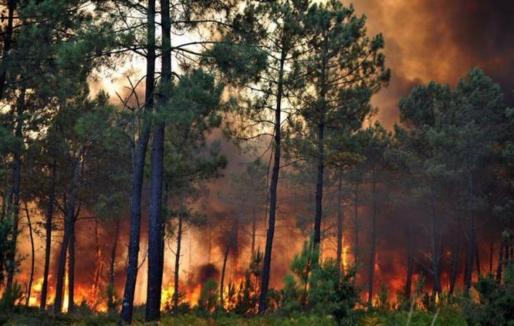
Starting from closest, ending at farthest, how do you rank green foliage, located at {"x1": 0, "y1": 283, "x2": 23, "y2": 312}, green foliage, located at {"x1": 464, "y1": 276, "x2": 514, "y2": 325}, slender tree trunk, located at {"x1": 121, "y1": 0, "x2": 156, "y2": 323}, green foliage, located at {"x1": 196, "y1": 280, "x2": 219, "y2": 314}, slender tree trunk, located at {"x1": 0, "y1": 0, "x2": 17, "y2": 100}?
green foliage, located at {"x1": 464, "y1": 276, "x2": 514, "y2": 325} → slender tree trunk, located at {"x1": 121, "y1": 0, "x2": 156, "y2": 323} → slender tree trunk, located at {"x1": 0, "y1": 0, "x2": 17, "y2": 100} → green foliage, located at {"x1": 0, "y1": 283, "x2": 23, "y2": 312} → green foliage, located at {"x1": 196, "y1": 280, "x2": 219, "y2": 314}

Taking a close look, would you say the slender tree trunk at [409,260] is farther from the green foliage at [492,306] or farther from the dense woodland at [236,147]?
the green foliage at [492,306]

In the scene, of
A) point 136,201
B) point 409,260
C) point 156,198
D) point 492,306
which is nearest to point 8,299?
point 136,201

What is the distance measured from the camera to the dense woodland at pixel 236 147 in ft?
41.2

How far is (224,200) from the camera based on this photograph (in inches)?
1730

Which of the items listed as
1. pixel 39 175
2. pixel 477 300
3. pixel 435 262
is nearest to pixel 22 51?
pixel 39 175

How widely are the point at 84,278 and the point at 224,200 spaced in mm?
12549

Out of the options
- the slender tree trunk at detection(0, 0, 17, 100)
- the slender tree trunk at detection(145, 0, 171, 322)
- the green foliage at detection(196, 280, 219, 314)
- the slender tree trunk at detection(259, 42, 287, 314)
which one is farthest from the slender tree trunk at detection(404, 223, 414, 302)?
the slender tree trunk at detection(0, 0, 17, 100)

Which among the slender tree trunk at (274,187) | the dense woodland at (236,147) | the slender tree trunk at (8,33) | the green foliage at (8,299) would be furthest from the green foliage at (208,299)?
the slender tree trunk at (8,33)

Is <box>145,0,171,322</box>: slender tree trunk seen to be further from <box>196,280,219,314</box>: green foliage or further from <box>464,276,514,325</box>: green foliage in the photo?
<box>464,276,514,325</box>: green foliage

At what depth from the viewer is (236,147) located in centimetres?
2105

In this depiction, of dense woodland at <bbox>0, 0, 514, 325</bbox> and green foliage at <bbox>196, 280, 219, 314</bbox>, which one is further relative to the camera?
green foliage at <bbox>196, 280, 219, 314</bbox>

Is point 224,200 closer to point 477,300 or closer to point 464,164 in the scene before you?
Answer: point 464,164

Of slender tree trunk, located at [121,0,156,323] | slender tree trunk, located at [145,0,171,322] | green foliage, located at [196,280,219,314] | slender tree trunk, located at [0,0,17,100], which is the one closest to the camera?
slender tree trunk, located at [145,0,171,322]

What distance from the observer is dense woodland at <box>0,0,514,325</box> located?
12555 mm
